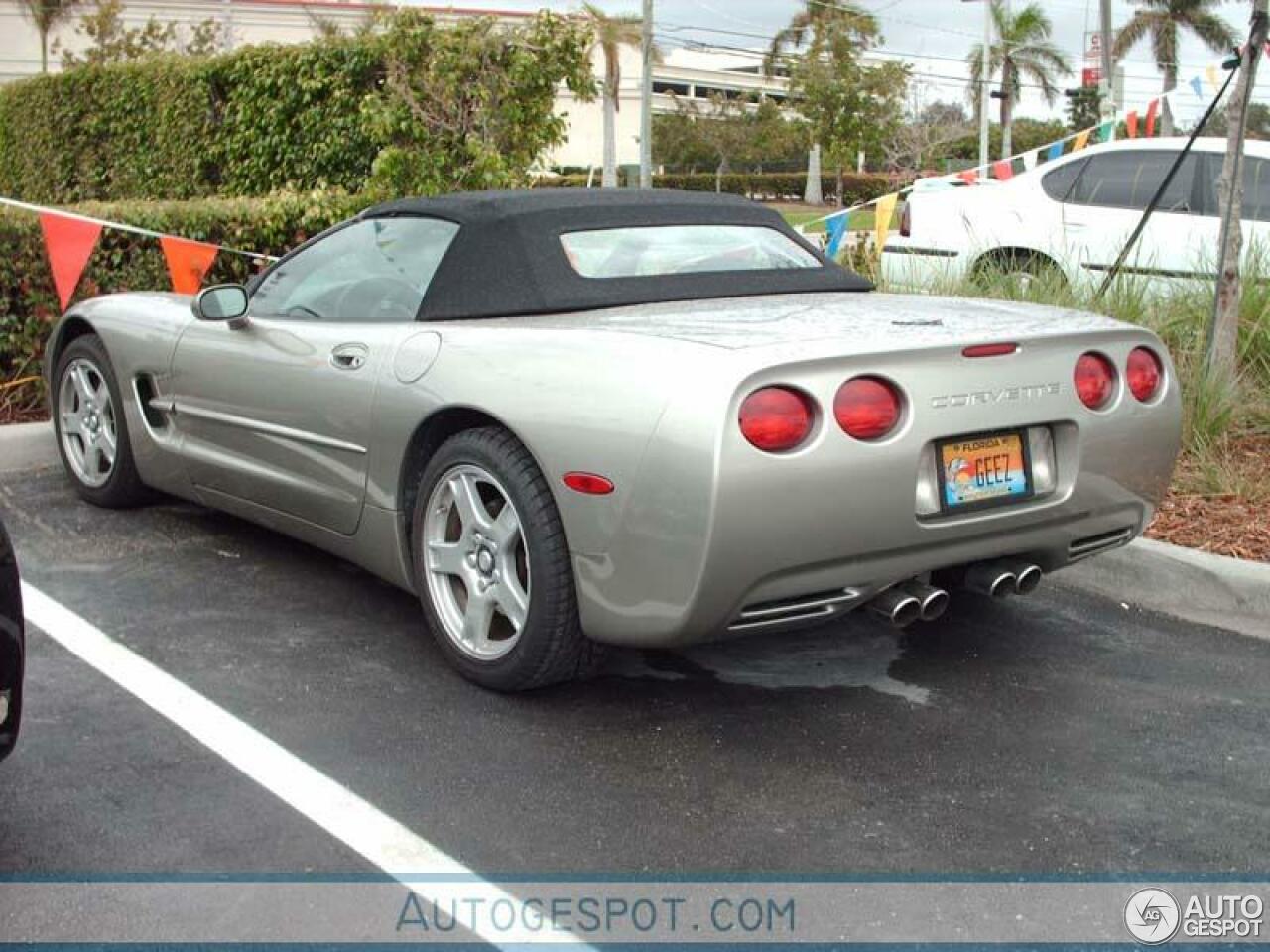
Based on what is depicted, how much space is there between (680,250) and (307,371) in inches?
49.3

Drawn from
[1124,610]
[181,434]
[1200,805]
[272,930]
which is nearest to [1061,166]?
[1124,610]

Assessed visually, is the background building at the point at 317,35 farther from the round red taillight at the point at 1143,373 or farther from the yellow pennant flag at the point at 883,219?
the round red taillight at the point at 1143,373

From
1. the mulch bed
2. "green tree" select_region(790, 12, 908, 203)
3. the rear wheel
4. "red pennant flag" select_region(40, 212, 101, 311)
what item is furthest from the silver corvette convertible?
"green tree" select_region(790, 12, 908, 203)

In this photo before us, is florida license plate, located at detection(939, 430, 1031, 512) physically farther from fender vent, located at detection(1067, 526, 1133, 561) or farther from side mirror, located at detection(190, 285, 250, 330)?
side mirror, located at detection(190, 285, 250, 330)

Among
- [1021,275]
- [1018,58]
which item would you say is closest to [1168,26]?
[1018,58]

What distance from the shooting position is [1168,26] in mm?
56719

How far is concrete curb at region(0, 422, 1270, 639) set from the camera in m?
4.90

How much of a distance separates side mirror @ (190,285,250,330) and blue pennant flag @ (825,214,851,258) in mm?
6042

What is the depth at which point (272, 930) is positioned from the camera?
2.91 meters

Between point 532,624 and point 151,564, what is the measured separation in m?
2.15

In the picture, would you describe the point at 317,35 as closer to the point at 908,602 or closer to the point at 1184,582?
the point at 1184,582

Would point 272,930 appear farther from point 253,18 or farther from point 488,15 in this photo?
point 253,18

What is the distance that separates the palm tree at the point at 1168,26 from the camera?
56.7m
